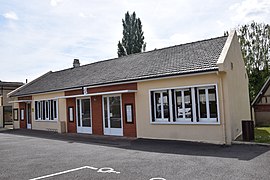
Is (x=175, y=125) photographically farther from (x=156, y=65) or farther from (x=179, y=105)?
(x=156, y=65)

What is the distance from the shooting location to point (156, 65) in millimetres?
14742

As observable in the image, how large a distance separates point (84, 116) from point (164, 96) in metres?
6.38

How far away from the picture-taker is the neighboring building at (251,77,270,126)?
1930cm

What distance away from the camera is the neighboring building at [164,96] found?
1144 centimetres

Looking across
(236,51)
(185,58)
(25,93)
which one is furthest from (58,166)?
(25,93)

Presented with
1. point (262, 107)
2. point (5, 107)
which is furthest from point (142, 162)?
point (5, 107)

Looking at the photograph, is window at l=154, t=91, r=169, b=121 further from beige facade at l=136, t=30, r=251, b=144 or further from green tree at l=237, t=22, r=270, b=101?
green tree at l=237, t=22, r=270, b=101

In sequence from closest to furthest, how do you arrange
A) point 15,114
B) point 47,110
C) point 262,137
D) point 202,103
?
point 202,103 < point 262,137 < point 47,110 < point 15,114

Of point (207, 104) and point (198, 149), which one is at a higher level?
point (207, 104)

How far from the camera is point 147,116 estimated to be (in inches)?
531

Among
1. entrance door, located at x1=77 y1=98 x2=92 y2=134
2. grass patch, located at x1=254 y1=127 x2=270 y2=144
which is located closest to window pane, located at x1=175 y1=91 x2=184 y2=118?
grass patch, located at x1=254 y1=127 x2=270 y2=144

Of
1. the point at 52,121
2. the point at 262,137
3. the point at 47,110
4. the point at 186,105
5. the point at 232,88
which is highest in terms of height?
the point at 232,88

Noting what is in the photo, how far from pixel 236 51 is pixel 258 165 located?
8564 millimetres

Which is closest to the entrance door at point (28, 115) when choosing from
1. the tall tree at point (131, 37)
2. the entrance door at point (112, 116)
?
the entrance door at point (112, 116)
